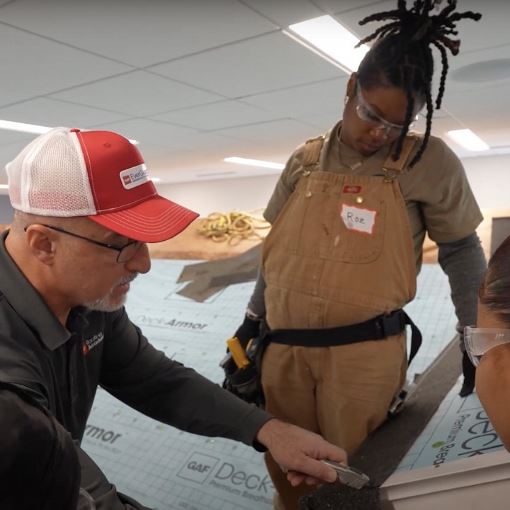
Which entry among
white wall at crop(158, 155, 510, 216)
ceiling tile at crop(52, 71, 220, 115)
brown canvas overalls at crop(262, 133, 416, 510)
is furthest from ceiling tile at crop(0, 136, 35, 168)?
white wall at crop(158, 155, 510, 216)

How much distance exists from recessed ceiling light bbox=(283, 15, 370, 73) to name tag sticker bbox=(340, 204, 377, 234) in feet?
2.82

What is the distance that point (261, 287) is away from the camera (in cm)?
141

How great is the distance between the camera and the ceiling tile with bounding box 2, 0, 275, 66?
1601mm

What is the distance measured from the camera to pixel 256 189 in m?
9.73

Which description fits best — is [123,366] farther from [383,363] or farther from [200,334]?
[200,334]

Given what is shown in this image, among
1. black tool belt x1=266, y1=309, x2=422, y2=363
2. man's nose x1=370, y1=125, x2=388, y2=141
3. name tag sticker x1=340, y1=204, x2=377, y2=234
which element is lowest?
black tool belt x1=266, y1=309, x2=422, y2=363

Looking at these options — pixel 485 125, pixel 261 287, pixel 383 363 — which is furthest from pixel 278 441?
pixel 485 125

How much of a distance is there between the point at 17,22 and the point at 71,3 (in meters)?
0.28

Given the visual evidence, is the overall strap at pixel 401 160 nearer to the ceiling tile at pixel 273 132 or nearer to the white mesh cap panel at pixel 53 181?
the white mesh cap panel at pixel 53 181

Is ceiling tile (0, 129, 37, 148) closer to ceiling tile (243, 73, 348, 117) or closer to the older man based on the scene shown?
ceiling tile (243, 73, 348, 117)

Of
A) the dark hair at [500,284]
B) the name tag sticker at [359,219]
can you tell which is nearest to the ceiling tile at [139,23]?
the name tag sticker at [359,219]

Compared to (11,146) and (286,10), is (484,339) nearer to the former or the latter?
(286,10)

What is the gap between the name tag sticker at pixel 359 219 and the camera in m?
1.12

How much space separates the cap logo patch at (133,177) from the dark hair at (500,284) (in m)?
0.62
